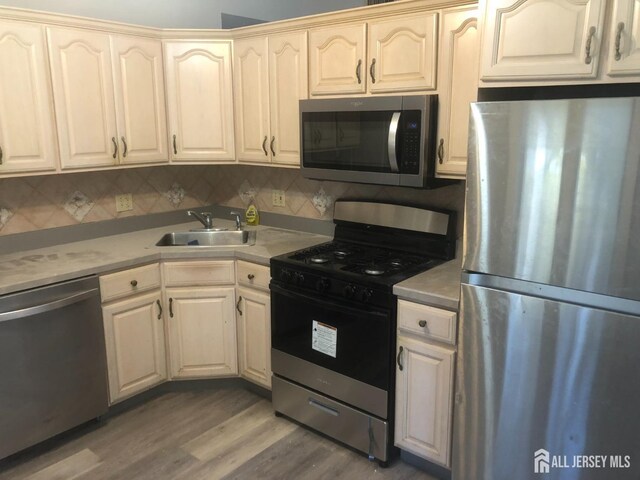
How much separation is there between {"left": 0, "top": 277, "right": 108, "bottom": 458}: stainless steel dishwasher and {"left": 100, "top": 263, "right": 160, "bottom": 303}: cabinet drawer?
0.19ft

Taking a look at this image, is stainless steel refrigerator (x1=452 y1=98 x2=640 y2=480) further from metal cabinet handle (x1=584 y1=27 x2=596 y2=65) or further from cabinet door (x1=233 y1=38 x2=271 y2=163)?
cabinet door (x1=233 y1=38 x2=271 y2=163)

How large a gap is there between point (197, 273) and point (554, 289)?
6.16ft

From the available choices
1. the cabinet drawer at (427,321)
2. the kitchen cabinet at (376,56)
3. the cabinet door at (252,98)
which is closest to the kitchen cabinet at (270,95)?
the cabinet door at (252,98)

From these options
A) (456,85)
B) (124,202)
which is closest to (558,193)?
(456,85)

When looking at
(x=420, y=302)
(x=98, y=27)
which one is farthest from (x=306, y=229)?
(x=98, y=27)

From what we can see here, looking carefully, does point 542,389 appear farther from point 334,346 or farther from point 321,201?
point 321,201

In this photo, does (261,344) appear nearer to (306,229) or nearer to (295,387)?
(295,387)

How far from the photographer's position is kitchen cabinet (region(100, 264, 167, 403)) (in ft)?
8.65

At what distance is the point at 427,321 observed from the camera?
6.95ft

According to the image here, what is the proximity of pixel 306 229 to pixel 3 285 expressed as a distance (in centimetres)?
167

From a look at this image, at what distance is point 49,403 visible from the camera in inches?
95.5

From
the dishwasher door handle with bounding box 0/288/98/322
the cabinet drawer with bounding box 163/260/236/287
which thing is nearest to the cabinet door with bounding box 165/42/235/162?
the cabinet drawer with bounding box 163/260/236/287

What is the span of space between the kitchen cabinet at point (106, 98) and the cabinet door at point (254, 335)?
1008 millimetres

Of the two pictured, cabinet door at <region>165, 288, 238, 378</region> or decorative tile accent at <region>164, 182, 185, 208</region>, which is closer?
cabinet door at <region>165, 288, 238, 378</region>
